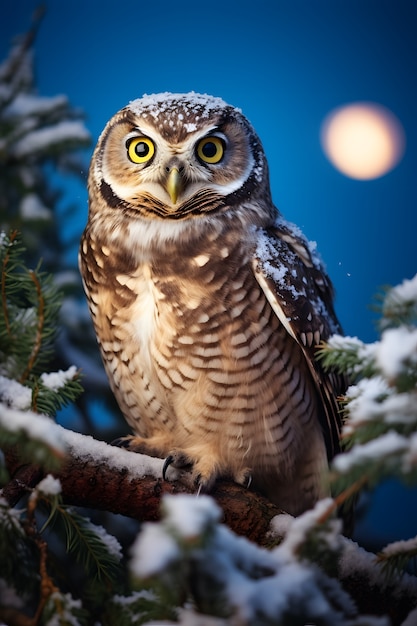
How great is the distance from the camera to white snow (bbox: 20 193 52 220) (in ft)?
5.04

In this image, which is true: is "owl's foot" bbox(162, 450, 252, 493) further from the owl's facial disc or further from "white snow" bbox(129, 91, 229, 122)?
"white snow" bbox(129, 91, 229, 122)

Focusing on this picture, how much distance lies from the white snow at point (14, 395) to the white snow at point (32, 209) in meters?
0.69

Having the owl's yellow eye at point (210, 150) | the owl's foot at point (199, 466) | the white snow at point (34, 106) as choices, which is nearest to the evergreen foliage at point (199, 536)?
the owl's foot at point (199, 466)

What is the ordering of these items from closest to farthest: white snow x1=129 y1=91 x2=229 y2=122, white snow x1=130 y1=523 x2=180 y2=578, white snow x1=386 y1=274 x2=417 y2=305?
white snow x1=130 y1=523 x2=180 y2=578, white snow x1=386 y1=274 x2=417 y2=305, white snow x1=129 y1=91 x2=229 y2=122

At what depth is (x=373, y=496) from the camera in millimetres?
1489

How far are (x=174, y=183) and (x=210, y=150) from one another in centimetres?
15

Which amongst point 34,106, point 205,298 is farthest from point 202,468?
point 34,106

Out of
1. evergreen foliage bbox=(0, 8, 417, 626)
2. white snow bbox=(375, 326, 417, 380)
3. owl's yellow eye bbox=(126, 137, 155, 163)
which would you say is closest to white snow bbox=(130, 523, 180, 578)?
evergreen foliage bbox=(0, 8, 417, 626)

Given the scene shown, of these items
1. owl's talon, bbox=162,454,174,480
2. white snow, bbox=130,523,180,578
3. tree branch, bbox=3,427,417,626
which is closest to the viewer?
white snow, bbox=130,523,180,578

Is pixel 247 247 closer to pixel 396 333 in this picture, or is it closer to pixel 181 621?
pixel 396 333

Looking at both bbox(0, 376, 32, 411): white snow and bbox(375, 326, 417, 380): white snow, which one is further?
bbox(0, 376, 32, 411): white snow

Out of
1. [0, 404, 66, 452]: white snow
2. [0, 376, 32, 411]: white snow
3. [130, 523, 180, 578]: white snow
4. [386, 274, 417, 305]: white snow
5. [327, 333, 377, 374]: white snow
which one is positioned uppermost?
[386, 274, 417, 305]: white snow

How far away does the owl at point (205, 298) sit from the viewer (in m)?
1.17

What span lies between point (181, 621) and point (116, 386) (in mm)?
837
